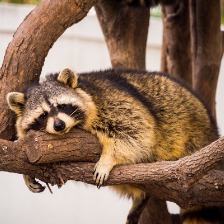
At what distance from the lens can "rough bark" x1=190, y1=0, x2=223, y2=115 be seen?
6512 mm

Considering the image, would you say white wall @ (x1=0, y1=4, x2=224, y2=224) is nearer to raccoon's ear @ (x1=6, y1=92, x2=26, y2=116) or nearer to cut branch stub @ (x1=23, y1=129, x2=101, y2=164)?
raccoon's ear @ (x1=6, y1=92, x2=26, y2=116)

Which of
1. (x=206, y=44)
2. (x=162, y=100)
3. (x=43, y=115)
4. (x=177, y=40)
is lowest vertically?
(x=43, y=115)

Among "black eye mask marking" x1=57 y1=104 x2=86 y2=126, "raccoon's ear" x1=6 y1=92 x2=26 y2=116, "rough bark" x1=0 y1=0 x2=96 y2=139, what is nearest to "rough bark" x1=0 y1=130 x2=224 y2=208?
"black eye mask marking" x1=57 y1=104 x2=86 y2=126

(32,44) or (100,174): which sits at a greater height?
(32,44)

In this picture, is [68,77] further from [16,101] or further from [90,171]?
[90,171]

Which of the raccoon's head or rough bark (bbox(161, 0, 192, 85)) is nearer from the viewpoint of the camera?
the raccoon's head

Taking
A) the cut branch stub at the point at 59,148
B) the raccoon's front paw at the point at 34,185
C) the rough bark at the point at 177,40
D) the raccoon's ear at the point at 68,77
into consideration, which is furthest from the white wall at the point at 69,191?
the cut branch stub at the point at 59,148

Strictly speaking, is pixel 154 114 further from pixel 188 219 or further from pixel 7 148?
pixel 7 148

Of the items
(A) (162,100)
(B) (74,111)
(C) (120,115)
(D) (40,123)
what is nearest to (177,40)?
(A) (162,100)

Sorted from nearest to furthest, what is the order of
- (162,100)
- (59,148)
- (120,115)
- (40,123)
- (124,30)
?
1. (59,148)
2. (40,123)
3. (120,115)
4. (162,100)
5. (124,30)

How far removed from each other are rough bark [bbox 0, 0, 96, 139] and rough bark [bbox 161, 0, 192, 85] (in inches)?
76.8

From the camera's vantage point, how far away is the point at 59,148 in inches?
174

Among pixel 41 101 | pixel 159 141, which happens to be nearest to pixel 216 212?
pixel 159 141

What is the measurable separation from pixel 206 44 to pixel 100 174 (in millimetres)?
2659
